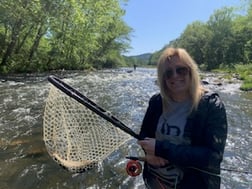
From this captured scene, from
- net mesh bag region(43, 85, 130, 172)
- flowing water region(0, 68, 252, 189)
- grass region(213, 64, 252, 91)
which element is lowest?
grass region(213, 64, 252, 91)

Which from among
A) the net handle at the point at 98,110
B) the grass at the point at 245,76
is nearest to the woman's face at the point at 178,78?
the net handle at the point at 98,110

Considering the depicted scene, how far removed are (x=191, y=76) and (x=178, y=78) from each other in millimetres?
115

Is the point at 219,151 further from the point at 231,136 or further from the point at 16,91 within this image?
the point at 16,91

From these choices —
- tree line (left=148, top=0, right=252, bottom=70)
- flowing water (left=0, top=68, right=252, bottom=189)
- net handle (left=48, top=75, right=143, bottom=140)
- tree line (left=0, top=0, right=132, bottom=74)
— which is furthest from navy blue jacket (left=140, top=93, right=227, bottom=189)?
tree line (left=148, top=0, right=252, bottom=70)

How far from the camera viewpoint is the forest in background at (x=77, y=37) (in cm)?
3597

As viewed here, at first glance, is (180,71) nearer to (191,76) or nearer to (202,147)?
(191,76)

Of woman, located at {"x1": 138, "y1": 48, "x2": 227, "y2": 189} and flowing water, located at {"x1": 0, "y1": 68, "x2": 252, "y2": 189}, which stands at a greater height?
woman, located at {"x1": 138, "y1": 48, "x2": 227, "y2": 189}

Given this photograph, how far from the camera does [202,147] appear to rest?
2773 millimetres

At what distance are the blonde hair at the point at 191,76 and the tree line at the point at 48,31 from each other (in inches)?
1258

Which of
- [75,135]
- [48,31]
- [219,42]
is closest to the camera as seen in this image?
[75,135]

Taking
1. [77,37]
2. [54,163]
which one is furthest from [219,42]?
[54,163]

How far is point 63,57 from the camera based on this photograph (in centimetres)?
5275

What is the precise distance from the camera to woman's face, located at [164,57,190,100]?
2.99m

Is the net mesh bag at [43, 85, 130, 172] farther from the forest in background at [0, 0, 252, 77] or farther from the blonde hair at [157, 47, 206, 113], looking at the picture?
the forest in background at [0, 0, 252, 77]
